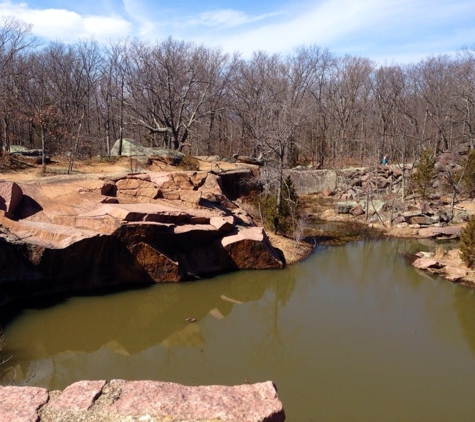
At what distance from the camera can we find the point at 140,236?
13555 millimetres

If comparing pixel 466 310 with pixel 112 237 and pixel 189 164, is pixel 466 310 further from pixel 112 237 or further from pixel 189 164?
pixel 189 164

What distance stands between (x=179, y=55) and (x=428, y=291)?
23.4 meters

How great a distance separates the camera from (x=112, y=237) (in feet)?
43.0

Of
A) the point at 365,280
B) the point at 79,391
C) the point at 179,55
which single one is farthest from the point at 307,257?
the point at 179,55

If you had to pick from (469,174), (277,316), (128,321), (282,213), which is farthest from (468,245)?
(469,174)

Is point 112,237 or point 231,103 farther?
point 231,103

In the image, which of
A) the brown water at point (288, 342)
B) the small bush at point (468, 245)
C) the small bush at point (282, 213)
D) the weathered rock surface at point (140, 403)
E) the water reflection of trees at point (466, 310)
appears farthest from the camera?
the small bush at point (282, 213)

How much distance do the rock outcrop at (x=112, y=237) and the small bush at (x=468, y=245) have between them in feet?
20.6

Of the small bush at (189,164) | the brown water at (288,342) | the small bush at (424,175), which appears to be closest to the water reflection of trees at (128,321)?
the brown water at (288,342)

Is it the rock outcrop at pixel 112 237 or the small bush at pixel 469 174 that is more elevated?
the small bush at pixel 469 174

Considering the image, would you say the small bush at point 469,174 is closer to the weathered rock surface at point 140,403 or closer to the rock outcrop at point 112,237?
the rock outcrop at point 112,237

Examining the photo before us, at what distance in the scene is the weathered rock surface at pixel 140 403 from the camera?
3.86 meters

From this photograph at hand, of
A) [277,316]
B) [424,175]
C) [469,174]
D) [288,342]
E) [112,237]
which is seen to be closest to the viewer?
[288,342]

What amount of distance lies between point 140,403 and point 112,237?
9.55 m
